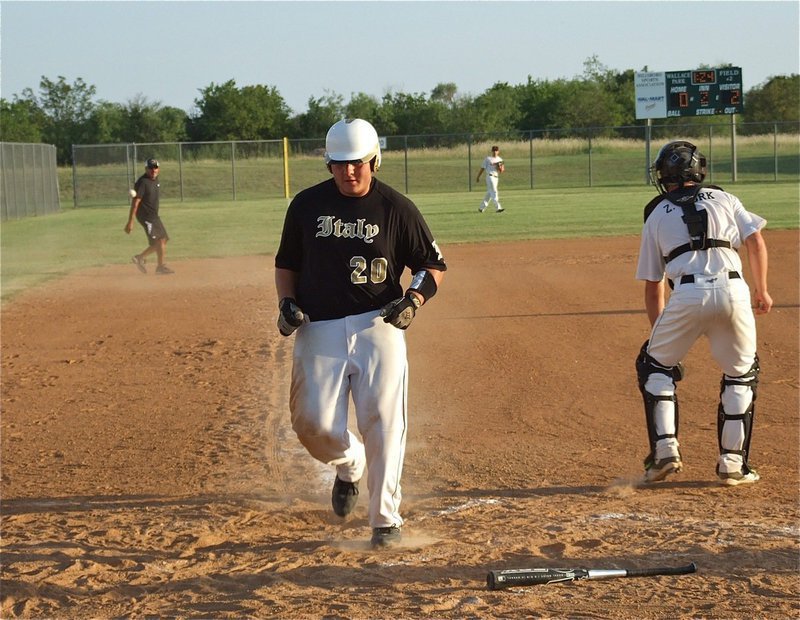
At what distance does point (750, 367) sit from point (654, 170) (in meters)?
1.31

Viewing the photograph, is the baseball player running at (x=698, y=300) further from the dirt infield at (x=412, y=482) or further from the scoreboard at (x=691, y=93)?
the scoreboard at (x=691, y=93)

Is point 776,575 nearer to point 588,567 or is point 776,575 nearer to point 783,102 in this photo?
point 588,567

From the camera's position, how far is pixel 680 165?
6.02 metres

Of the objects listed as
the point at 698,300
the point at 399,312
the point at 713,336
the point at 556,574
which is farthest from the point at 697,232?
the point at 556,574

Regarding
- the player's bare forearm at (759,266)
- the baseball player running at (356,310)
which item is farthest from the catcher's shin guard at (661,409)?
the baseball player running at (356,310)

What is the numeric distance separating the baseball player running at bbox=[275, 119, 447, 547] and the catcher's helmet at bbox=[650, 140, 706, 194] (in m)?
1.74

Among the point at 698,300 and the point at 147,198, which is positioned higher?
the point at 147,198

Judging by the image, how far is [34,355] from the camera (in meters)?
10.6

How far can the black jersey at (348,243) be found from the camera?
512 cm

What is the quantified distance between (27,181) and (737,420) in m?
33.3

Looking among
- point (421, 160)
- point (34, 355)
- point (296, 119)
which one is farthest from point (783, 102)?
point (34, 355)

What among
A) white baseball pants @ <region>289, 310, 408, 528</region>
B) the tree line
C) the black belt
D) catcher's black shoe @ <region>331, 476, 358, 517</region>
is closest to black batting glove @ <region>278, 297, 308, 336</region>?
white baseball pants @ <region>289, 310, 408, 528</region>

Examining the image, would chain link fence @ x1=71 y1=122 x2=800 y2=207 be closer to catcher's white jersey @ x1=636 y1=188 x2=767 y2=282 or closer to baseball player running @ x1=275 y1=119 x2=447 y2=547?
catcher's white jersey @ x1=636 y1=188 x2=767 y2=282

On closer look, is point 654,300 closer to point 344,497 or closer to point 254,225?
point 344,497
